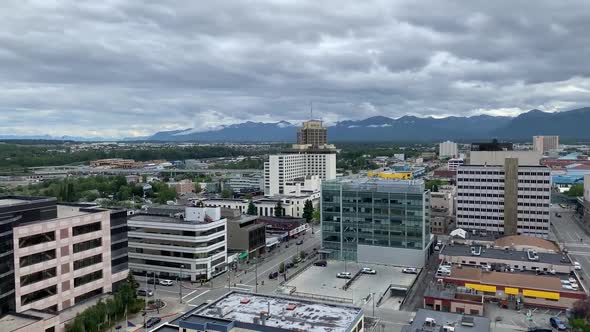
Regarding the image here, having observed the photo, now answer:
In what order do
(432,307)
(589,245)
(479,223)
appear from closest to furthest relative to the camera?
(432,307), (589,245), (479,223)

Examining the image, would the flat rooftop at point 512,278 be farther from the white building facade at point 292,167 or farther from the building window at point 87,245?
the white building facade at point 292,167

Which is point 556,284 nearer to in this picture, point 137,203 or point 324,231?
point 324,231

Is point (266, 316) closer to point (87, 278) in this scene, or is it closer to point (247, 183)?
point (87, 278)

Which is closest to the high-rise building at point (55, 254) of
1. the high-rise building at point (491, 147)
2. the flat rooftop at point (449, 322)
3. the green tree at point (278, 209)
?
the flat rooftop at point (449, 322)

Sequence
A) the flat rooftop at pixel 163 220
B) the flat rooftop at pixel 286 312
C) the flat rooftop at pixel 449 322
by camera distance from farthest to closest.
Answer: the flat rooftop at pixel 163 220
the flat rooftop at pixel 449 322
the flat rooftop at pixel 286 312

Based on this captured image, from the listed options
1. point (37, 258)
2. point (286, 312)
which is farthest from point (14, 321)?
point (286, 312)

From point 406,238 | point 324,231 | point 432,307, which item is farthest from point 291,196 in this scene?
point 432,307
